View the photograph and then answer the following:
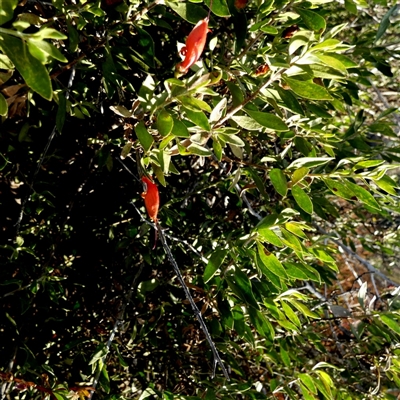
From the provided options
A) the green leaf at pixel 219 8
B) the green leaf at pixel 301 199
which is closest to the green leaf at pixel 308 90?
the green leaf at pixel 219 8

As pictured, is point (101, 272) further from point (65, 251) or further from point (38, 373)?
point (38, 373)

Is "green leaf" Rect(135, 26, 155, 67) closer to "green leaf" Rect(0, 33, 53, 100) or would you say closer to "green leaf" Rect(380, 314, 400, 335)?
"green leaf" Rect(0, 33, 53, 100)

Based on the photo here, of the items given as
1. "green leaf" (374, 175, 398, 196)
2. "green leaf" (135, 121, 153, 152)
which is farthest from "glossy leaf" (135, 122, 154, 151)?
"green leaf" (374, 175, 398, 196)

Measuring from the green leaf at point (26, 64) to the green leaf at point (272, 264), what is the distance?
1.84 ft

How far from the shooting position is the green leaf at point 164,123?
2.54ft

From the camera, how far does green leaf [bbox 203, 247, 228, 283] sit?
999 mm

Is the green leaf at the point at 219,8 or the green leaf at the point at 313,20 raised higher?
the green leaf at the point at 219,8

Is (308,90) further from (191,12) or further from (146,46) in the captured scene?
(146,46)

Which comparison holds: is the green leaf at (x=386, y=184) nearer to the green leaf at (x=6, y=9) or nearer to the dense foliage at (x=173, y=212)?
the dense foliage at (x=173, y=212)

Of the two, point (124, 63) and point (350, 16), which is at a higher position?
point (124, 63)

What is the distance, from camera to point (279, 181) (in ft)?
3.28

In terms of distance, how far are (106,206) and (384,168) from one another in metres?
0.83

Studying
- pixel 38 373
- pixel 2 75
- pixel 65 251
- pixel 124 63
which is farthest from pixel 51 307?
pixel 2 75

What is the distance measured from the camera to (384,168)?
3.51ft
